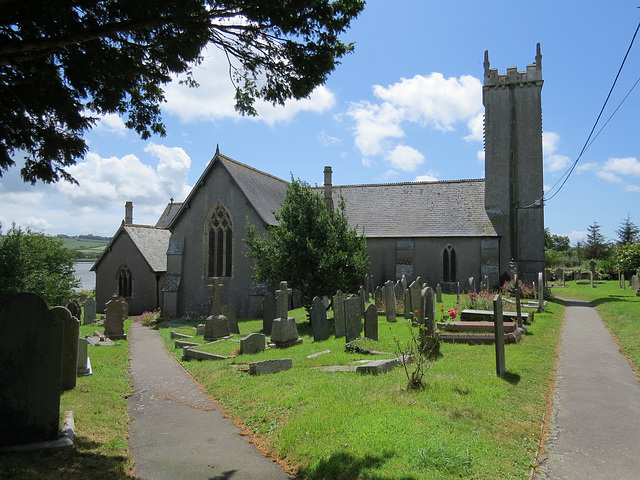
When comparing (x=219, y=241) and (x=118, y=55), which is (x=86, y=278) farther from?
(x=118, y=55)

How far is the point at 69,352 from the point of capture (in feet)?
26.9

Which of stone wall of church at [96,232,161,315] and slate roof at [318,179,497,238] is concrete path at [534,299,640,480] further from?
stone wall of church at [96,232,161,315]

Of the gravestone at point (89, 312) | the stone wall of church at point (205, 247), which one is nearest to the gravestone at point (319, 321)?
the stone wall of church at point (205, 247)

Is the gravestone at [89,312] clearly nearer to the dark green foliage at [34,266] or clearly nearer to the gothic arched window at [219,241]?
the dark green foliage at [34,266]

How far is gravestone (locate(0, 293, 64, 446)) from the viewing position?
16.6 ft

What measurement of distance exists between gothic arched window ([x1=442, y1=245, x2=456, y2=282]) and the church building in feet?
0.21

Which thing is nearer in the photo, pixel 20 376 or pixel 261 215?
pixel 20 376

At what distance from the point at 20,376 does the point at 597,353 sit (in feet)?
38.1

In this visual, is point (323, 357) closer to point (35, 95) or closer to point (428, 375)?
point (428, 375)

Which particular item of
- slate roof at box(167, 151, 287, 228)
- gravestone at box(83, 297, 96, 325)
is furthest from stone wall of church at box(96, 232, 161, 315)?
gravestone at box(83, 297, 96, 325)

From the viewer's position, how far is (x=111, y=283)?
94.0 feet

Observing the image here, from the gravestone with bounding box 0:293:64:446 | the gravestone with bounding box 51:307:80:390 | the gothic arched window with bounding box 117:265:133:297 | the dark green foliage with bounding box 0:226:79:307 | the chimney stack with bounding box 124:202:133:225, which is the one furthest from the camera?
the chimney stack with bounding box 124:202:133:225

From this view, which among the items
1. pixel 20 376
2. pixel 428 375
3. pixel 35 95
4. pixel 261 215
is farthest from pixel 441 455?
pixel 261 215

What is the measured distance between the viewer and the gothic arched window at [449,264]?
28.3 m
